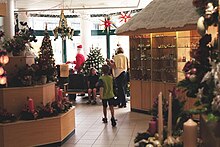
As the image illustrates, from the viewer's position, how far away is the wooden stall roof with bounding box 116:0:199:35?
277 inches

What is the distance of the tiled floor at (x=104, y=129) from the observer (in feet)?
20.9

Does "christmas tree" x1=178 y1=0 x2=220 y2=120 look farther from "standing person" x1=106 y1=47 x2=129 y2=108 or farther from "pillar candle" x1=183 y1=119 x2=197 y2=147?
"standing person" x1=106 y1=47 x2=129 y2=108

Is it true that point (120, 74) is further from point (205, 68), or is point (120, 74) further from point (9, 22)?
point (205, 68)

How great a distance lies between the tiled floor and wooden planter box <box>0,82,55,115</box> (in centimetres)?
100

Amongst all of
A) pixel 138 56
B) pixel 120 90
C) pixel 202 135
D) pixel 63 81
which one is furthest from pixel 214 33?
pixel 63 81

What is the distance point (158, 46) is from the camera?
9.19 metres

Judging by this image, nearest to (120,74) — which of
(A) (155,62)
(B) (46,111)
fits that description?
(A) (155,62)

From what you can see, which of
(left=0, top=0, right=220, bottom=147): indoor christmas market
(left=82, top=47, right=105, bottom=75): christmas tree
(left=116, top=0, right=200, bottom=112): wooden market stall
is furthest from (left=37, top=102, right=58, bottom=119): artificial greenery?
(left=82, top=47, right=105, bottom=75): christmas tree

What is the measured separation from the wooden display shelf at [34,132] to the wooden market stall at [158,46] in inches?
118

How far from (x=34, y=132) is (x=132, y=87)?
4.53m

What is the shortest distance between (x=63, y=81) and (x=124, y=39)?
5.98m

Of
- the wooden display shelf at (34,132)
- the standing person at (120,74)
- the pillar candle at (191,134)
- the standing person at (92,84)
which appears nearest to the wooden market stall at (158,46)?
the standing person at (120,74)

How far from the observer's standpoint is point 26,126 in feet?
18.6

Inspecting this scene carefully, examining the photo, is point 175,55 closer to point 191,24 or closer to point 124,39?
point 191,24
